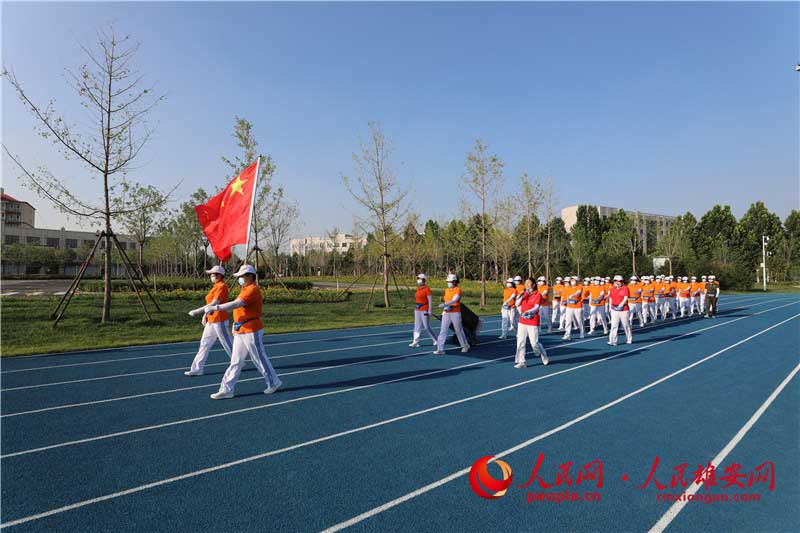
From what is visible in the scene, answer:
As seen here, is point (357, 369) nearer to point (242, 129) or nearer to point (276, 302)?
point (276, 302)

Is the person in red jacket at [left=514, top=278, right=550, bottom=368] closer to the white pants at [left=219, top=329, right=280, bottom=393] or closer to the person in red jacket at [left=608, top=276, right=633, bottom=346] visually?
the person in red jacket at [left=608, top=276, right=633, bottom=346]

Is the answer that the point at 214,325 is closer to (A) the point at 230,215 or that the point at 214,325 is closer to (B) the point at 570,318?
(A) the point at 230,215

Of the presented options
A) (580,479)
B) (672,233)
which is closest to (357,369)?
Answer: (580,479)

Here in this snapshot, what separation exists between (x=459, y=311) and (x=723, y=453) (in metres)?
6.92

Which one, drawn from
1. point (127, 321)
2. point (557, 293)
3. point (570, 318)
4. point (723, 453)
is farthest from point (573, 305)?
point (127, 321)

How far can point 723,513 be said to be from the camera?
13.3 feet

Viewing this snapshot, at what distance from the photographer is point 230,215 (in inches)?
423

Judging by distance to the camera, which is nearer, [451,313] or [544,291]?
[451,313]

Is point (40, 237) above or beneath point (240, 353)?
above

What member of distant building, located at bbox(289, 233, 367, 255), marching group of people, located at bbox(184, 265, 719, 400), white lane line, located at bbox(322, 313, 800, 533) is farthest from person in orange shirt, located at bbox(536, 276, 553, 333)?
distant building, located at bbox(289, 233, 367, 255)

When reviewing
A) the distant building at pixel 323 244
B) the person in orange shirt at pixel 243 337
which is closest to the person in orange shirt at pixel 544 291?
the person in orange shirt at pixel 243 337

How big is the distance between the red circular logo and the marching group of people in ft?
12.9

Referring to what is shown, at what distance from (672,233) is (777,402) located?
48.6m

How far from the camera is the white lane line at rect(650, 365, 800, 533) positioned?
12.7 feet
